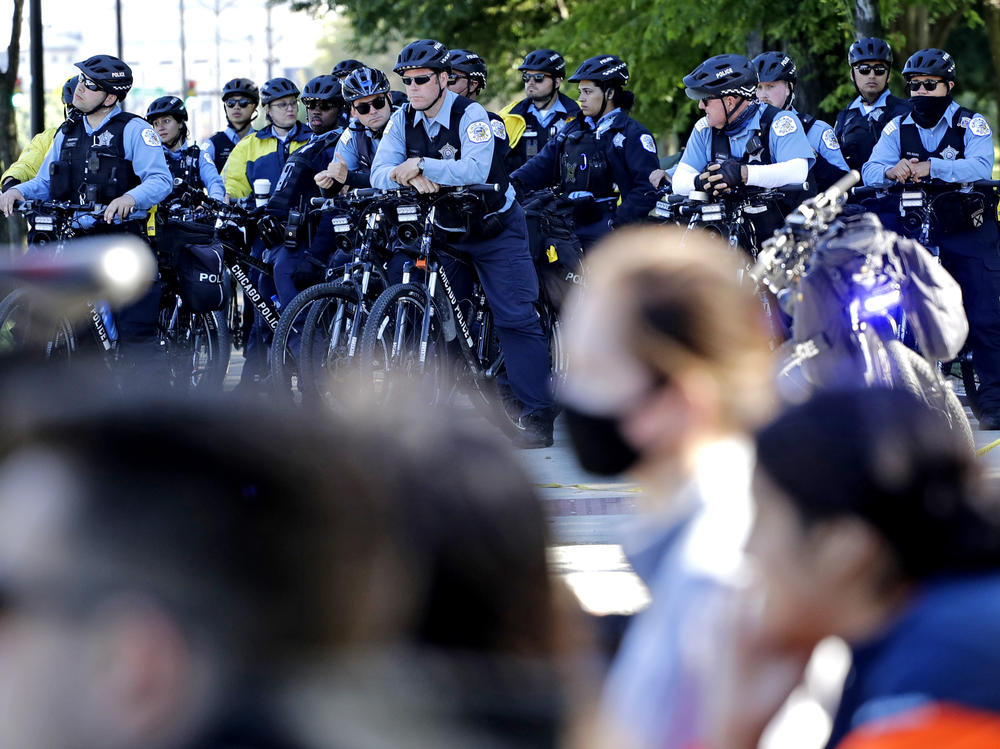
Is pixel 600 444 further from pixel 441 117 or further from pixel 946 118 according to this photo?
pixel 946 118

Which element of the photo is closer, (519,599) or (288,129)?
(519,599)

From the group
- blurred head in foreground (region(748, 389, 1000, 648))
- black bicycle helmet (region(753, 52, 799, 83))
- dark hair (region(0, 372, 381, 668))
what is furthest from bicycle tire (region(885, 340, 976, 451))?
black bicycle helmet (region(753, 52, 799, 83))

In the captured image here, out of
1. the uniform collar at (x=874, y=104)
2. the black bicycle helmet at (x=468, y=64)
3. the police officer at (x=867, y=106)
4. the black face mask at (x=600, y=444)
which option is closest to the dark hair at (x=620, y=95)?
the black bicycle helmet at (x=468, y=64)

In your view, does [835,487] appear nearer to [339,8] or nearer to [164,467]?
[164,467]

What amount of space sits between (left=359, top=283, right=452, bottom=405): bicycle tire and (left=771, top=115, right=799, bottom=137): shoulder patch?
2.19 metres

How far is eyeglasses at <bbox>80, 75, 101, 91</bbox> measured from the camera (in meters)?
9.89

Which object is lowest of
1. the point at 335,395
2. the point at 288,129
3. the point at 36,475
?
the point at 335,395

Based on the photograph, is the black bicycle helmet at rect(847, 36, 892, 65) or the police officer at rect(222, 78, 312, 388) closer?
the black bicycle helmet at rect(847, 36, 892, 65)

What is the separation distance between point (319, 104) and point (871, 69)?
399 centimetres

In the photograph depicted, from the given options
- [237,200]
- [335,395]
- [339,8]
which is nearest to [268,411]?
[335,395]

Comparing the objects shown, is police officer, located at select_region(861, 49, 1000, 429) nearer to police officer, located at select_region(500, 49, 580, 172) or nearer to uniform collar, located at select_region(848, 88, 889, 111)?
uniform collar, located at select_region(848, 88, 889, 111)

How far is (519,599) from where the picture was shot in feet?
3.68

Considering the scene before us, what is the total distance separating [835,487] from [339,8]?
25587 mm

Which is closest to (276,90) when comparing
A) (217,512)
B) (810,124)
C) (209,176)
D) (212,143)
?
(209,176)
